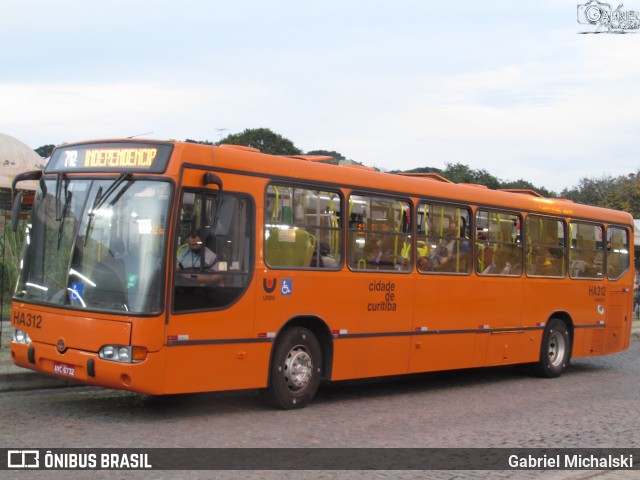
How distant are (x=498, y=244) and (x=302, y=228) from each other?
463 cm

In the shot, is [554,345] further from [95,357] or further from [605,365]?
[95,357]

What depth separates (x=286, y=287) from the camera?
10320mm

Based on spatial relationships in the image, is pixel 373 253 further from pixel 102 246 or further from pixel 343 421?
pixel 102 246

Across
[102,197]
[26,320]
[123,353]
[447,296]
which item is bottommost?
[123,353]

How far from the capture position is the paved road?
8.14 m

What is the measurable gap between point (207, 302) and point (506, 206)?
6676 millimetres

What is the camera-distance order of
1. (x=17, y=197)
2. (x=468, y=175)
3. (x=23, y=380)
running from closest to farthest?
(x=17, y=197), (x=23, y=380), (x=468, y=175)

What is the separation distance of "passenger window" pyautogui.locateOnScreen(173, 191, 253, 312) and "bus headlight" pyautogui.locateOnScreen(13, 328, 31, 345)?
1889 mm

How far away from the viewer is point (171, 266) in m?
9.00

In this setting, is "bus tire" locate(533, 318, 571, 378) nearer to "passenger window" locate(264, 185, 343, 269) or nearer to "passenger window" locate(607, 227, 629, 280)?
"passenger window" locate(607, 227, 629, 280)

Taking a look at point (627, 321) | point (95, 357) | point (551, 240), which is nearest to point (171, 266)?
point (95, 357)

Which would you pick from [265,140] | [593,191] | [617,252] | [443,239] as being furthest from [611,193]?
[443,239]

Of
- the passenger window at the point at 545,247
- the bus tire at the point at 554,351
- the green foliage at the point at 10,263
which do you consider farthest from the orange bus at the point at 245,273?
the green foliage at the point at 10,263

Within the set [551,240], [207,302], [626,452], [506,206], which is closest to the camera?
[626,452]
